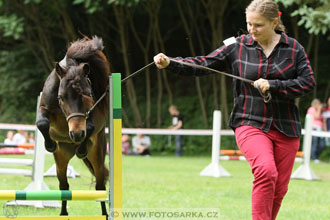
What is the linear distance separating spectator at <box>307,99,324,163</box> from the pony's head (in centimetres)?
1080

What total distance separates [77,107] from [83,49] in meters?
0.81

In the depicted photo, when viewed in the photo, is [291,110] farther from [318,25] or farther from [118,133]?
[318,25]

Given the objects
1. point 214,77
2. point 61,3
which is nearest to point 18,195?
point 61,3

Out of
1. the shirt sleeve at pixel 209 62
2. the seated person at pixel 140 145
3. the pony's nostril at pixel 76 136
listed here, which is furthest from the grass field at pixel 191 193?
the seated person at pixel 140 145

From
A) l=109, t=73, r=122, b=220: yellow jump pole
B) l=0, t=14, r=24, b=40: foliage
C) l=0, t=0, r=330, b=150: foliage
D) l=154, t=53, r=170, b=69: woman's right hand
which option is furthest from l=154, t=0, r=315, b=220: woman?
l=0, t=0, r=330, b=150: foliage

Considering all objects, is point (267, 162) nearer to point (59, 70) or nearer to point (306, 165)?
point (59, 70)

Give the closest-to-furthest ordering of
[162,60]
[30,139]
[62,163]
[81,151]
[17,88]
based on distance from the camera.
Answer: [162,60] < [81,151] < [62,163] < [30,139] < [17,88]

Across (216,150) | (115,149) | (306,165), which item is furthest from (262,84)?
(306,165)

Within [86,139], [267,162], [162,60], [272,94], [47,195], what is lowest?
[47,195]

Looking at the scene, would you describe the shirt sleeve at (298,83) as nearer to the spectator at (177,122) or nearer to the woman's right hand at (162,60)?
the woman's right hand at (162,60)

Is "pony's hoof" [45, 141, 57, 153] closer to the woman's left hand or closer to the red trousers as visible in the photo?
the red trousers

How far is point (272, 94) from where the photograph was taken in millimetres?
4543

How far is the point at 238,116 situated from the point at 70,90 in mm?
1568

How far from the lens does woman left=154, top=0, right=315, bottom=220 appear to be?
14.7 ft
